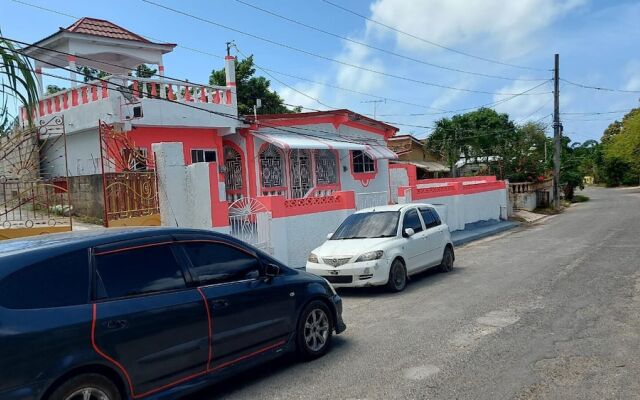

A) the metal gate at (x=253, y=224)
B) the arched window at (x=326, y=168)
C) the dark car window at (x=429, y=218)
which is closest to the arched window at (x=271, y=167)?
the arched window at (x=326, y=168)

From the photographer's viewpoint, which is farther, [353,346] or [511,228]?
[511,228]

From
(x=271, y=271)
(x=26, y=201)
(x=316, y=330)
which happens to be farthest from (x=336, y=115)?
(x=271, y=271)

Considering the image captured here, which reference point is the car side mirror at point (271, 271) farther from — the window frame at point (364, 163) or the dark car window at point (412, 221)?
the window frame at point (364, 163)

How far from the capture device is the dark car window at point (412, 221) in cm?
1064

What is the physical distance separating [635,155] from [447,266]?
163 ft

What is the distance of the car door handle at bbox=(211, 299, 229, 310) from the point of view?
15.7 feet

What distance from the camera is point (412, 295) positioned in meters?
9.40

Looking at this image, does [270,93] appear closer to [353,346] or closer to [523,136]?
[523,136]

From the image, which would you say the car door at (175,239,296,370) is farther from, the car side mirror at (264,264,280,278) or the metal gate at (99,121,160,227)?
the metal gate at (99,121,160,227)

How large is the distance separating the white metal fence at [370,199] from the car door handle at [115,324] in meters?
12.7

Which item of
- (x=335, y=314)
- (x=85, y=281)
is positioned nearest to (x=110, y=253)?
(x=85, y=281)

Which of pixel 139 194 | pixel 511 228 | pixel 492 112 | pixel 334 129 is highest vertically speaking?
pixel 492 112

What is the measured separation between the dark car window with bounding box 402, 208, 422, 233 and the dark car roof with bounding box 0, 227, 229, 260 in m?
6.33

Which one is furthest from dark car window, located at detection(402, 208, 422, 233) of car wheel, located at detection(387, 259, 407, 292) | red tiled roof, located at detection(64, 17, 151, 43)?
red tiled roof, located at detection(64, 17, 151, 43)
